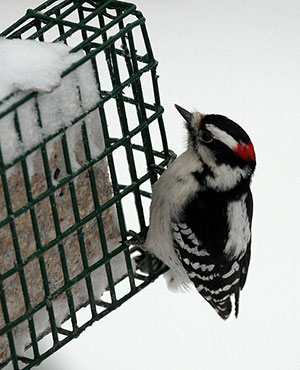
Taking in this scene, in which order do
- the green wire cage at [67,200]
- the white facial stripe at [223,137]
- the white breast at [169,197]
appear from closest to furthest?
the green wire cage at [67,200] → the white facial stripe at [223,137] → the white breast at [169,197]

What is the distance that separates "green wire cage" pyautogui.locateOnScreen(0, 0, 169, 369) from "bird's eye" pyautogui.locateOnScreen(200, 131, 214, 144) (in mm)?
155

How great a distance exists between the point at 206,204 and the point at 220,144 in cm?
24

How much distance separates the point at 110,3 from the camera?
12.1 ft

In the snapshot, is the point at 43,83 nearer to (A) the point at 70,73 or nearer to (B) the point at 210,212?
(A) the point at 70,73

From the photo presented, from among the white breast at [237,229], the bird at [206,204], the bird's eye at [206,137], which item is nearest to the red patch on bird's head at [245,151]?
the bird at [206,204]

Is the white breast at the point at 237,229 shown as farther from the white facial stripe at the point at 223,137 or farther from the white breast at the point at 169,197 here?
the white facial stripe at the point at 223,137

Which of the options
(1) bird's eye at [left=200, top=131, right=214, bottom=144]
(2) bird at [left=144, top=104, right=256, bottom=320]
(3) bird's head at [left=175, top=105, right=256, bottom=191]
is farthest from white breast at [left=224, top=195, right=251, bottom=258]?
(1) bird's eye at [left=200, top=131, right=214, bottom=144]

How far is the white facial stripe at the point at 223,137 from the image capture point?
371 centimetres

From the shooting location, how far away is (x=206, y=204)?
153 inches

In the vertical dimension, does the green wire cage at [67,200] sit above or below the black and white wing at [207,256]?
above

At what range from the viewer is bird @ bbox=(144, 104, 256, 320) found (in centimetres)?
378

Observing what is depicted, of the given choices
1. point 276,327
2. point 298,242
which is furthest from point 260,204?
point 276,327

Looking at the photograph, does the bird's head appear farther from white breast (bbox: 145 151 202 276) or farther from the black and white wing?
the black and white wing

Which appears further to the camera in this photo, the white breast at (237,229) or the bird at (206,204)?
the white breast at (237,229)
